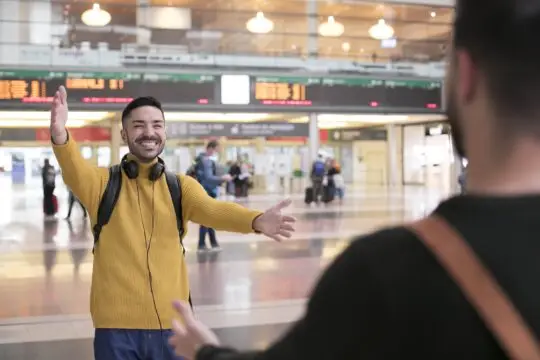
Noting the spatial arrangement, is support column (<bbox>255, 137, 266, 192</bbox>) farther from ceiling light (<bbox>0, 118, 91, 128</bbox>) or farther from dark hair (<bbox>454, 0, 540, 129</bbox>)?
dark hair (<bbox>454, 0, 540, 129</bbox>)

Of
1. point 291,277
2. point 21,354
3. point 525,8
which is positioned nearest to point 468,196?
point 525,8

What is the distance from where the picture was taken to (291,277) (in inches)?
367

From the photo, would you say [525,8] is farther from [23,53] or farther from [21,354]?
[23,53]

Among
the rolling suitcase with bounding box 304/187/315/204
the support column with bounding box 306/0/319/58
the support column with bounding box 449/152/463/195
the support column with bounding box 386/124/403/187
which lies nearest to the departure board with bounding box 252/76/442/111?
the support column with bounding box 449/152/463/195

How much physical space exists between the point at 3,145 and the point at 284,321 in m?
31.7

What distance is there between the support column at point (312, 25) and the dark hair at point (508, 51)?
2554cm

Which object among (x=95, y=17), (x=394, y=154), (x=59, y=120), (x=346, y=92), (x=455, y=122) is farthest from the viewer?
(x=394, y=154)

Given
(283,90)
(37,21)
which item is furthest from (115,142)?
(283,90)

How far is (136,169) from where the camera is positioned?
3.30 metres

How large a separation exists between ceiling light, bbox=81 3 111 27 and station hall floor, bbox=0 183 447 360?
28.5 feet

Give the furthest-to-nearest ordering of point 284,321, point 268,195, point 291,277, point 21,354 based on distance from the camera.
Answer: point 268,195 < point 291,277 < point 284,321 < point 21,354

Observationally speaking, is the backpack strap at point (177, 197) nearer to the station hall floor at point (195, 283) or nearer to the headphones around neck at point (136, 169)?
the headphones around neck at point (136, 169)

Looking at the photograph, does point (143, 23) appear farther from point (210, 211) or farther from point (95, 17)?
point (210, 211)

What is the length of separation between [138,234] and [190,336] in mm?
1867
